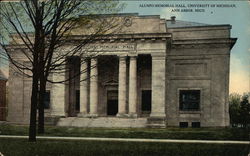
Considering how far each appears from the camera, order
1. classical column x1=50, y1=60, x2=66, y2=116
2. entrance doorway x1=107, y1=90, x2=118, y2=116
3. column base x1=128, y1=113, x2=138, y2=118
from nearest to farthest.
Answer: column base x1=128, y1=113, x2=138, y2=118 < classical column x1=50, y1=60, x2=66, y2=116 < entrance doorway x1=107, y1=90, x2=118, y2=116

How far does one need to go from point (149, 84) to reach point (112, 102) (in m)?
4.41

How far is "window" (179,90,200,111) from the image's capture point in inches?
1385

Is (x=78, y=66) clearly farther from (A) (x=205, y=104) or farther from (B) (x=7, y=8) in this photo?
(B) (x=7, y=8)

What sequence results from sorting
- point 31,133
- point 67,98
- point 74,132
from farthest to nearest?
point 67,98, point 74,132, point 31,133

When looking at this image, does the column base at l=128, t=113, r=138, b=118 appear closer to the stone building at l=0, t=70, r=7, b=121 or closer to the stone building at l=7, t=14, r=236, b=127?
the stone building at l=7, t=14, r=236, b=127

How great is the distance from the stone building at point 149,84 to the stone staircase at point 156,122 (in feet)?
0.29

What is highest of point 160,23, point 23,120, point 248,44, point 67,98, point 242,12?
point 160,23

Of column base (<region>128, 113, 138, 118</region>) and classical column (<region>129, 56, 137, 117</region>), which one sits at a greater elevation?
classical column (<region>129, 56, 137, 117</region>)

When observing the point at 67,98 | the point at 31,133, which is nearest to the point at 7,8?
the point at 31,133

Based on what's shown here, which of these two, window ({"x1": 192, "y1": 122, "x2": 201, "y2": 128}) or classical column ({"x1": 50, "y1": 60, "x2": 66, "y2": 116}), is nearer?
classical column ({"x1": 50, "y1": 60, "x2": 66, "y2": 116})

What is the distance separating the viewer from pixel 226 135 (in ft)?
78.4

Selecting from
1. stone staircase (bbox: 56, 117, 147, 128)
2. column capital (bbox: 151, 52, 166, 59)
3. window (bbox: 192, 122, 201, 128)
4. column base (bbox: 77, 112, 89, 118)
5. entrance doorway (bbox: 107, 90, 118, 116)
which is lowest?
window (bbox: 192, 122, 201, 128)

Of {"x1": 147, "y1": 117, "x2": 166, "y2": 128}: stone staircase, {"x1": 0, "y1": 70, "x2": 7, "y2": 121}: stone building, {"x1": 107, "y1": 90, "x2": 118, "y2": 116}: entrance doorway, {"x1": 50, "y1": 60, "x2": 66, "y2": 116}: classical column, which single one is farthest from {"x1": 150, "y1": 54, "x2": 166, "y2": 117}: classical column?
{"x1": 0, "y1": 70, "x2": 7, "y2": 121}: stone building

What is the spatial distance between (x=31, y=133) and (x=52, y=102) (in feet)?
58.3
